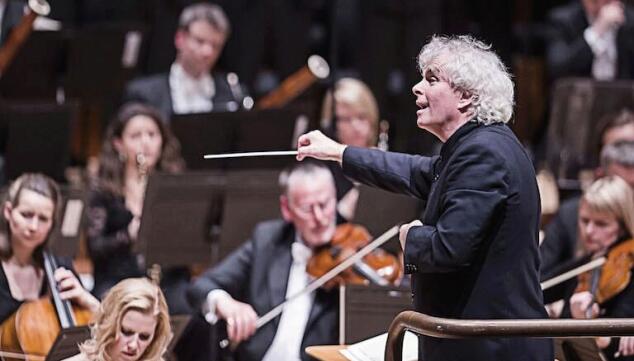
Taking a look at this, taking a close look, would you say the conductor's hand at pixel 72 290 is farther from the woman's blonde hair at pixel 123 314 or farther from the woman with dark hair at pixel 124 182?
the woman with dark hair at pixel 124 182

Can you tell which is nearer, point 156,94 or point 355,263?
point 355,263

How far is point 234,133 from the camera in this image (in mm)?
5621

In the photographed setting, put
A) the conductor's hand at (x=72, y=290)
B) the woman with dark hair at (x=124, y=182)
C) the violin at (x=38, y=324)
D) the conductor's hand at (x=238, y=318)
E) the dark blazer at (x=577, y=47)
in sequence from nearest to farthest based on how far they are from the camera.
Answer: the violin at (x=38, y=324) < the conductor's hand at (x=72, y=290) < the conductor's hand at (x=238, y=318) < the woman with dark hair at (x=124, y=182) < the dark blazer at (x=577, y=47)

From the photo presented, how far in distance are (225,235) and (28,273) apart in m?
0.99

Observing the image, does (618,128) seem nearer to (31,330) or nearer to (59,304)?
(59,304)

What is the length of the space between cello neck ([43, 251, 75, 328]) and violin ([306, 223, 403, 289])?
86 cm

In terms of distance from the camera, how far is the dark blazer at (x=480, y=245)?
3057 mm

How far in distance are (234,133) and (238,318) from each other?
4.59ft

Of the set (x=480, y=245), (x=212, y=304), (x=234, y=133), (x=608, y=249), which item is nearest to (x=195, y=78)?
(x=234, y=133)

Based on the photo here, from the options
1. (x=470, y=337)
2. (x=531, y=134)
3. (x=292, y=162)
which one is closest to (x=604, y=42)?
(x=531, y=134)

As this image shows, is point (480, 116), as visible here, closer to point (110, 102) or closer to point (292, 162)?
point (292, 162)

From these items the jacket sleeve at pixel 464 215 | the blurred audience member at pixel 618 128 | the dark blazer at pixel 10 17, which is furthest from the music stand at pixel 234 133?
the jacket sleeve at pixel 464 215

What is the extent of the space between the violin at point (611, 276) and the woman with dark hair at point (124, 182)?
5.64 ft

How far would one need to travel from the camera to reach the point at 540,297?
3209 mm
